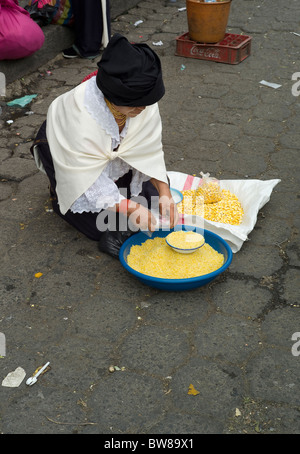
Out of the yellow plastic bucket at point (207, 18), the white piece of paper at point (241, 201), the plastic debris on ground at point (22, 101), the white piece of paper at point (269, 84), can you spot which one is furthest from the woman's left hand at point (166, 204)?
the yellow plastic bucket at point (207, 18)

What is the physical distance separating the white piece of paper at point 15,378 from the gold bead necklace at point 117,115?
1327 millimetres

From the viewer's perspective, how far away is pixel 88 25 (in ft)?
18.7

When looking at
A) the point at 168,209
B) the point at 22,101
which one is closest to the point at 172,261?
the point at 168,209

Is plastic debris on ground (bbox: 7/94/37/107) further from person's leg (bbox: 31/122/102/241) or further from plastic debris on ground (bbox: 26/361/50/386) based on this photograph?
plastic debris on ground (bbox: 26/361/50/386)

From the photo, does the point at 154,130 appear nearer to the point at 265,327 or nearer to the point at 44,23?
the point at 265,327

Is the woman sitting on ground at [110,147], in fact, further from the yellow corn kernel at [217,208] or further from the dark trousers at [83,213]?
the yellow corn kernel at [217,208]

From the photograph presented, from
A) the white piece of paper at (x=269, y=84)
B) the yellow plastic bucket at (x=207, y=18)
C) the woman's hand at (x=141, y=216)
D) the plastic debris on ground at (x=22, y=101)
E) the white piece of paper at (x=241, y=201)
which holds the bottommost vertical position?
the white piece of paper at (x=269, y=84)

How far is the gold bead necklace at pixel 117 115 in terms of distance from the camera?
2.95m

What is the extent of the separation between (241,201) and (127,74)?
127 centimetres

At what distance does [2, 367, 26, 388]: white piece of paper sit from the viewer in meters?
2.51

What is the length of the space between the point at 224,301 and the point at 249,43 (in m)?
3.81

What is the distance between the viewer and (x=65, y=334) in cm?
278

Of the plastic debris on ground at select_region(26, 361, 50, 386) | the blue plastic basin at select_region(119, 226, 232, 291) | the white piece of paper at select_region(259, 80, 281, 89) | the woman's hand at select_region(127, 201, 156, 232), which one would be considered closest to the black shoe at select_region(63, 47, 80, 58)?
the white piece of paper at select_region(259, 80, 281, 89)

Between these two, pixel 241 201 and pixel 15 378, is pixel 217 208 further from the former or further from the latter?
pixel 15 378
